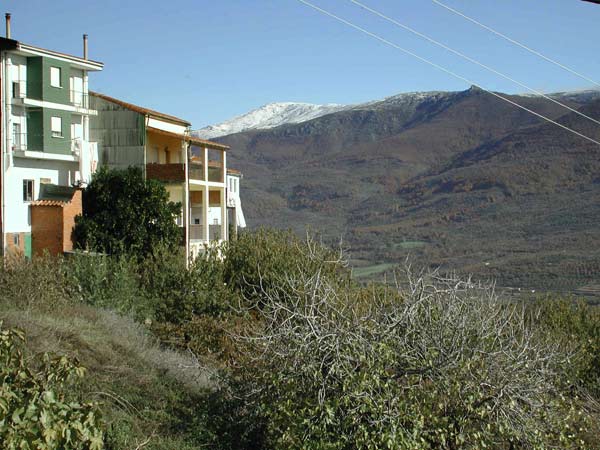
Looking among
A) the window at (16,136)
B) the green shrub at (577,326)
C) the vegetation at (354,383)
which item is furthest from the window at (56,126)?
the vegetation at (354,383)

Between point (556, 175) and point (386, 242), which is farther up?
point (556, 175)

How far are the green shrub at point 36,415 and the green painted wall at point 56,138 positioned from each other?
31.5 meters

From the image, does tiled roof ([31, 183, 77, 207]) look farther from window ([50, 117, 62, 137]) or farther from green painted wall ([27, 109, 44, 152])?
window ([50, 117, 62, 137])

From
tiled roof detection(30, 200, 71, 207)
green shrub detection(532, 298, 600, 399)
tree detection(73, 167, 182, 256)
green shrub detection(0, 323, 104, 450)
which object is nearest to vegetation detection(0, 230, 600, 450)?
green shrub detection(0, 323, 104, 450)

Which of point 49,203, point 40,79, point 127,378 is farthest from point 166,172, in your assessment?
point 127,378

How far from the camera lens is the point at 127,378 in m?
14.4

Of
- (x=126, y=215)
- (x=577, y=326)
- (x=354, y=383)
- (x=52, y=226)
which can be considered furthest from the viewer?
(x=126, y=215)

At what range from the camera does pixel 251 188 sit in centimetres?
15750

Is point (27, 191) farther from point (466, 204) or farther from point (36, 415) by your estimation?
point (466, 204)

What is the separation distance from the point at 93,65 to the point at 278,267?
1779 centimetres

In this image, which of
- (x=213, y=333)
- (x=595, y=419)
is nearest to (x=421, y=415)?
(x=595, y=419)

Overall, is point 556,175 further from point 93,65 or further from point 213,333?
point 213,333

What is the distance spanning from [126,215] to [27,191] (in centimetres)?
477

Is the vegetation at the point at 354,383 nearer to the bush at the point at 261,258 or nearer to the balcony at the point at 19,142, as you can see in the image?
the bush at the point at 261,258
